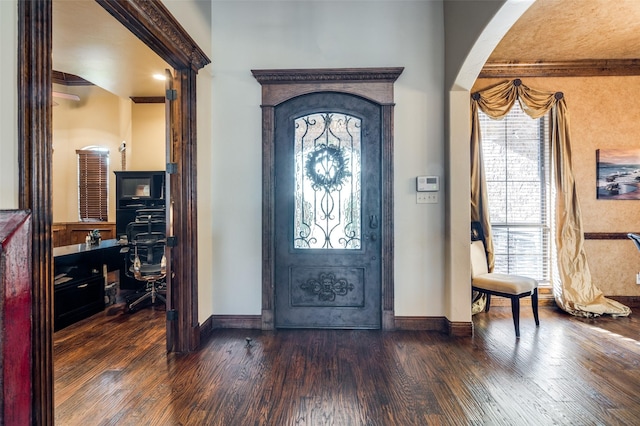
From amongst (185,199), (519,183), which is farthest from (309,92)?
(519,183)

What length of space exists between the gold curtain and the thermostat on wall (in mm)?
964

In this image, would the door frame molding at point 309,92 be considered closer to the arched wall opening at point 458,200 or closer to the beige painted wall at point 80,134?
the arched wall opening at point 458,200

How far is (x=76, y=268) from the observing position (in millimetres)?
3715

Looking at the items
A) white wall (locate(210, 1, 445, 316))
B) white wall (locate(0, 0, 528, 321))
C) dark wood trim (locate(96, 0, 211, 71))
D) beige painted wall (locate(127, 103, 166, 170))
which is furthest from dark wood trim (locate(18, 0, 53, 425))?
beige painted wall (locate(127, 103, 166, 170))

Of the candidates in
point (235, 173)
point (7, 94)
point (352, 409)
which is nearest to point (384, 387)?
point (352, 409)

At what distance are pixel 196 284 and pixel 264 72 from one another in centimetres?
214

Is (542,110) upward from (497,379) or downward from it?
upward

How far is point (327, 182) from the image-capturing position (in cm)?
341

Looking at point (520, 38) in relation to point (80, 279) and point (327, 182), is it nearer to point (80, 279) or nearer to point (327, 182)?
point (327, 182)

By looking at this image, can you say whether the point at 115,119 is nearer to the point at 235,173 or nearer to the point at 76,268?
the point at 76,268

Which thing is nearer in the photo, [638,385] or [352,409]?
[352,409]

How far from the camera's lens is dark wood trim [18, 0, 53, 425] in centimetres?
135

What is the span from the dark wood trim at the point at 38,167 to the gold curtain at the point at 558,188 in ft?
12.9

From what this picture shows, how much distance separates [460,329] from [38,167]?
133 inches
